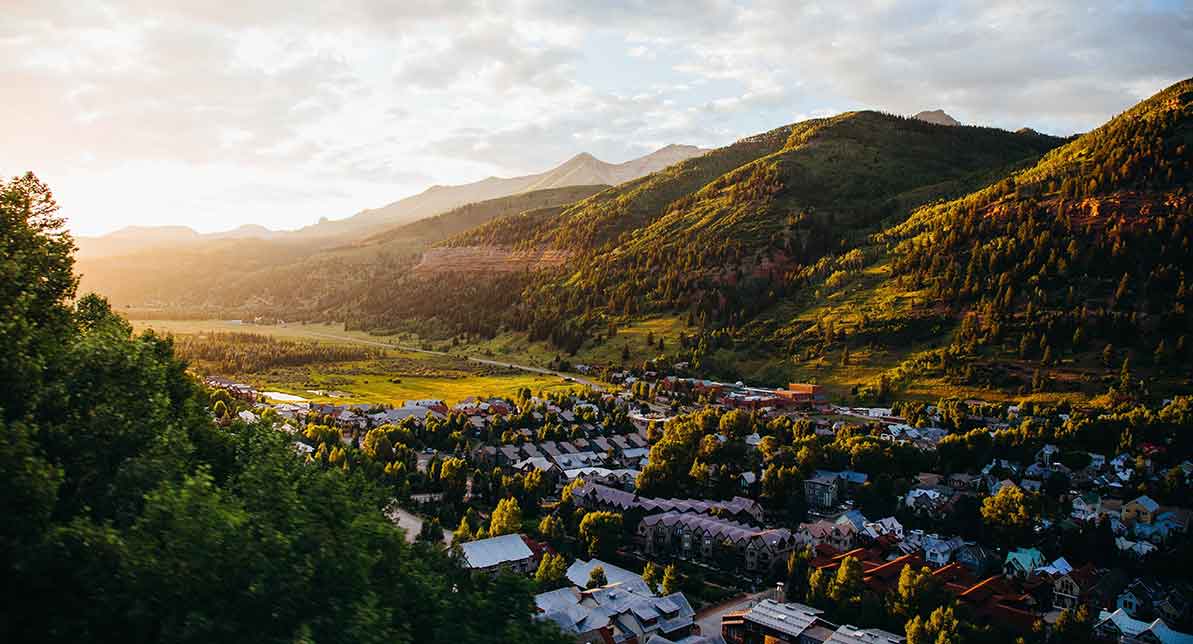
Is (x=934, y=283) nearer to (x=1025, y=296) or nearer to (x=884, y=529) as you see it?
(x=1025, y=296)

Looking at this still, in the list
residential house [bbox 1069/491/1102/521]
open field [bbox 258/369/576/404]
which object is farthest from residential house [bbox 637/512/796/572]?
open field [bbox 258/369/576/404]

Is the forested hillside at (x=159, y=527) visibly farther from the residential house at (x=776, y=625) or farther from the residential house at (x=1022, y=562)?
the residential house at (x=1022, y=562)

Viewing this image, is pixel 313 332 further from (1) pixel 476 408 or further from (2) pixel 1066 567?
(2) pixel 1066 567

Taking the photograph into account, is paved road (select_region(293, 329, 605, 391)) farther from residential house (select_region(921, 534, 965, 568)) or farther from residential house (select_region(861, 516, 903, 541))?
residential house (select_region(921, 534, 965, 568))

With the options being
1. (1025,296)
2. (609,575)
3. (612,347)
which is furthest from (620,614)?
(612,347)

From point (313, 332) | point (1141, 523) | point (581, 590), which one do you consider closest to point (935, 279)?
point (1141, 523)

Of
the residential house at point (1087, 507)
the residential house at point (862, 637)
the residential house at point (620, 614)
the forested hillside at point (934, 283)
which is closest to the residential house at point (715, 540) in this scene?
the residential house at point (620, 614)
